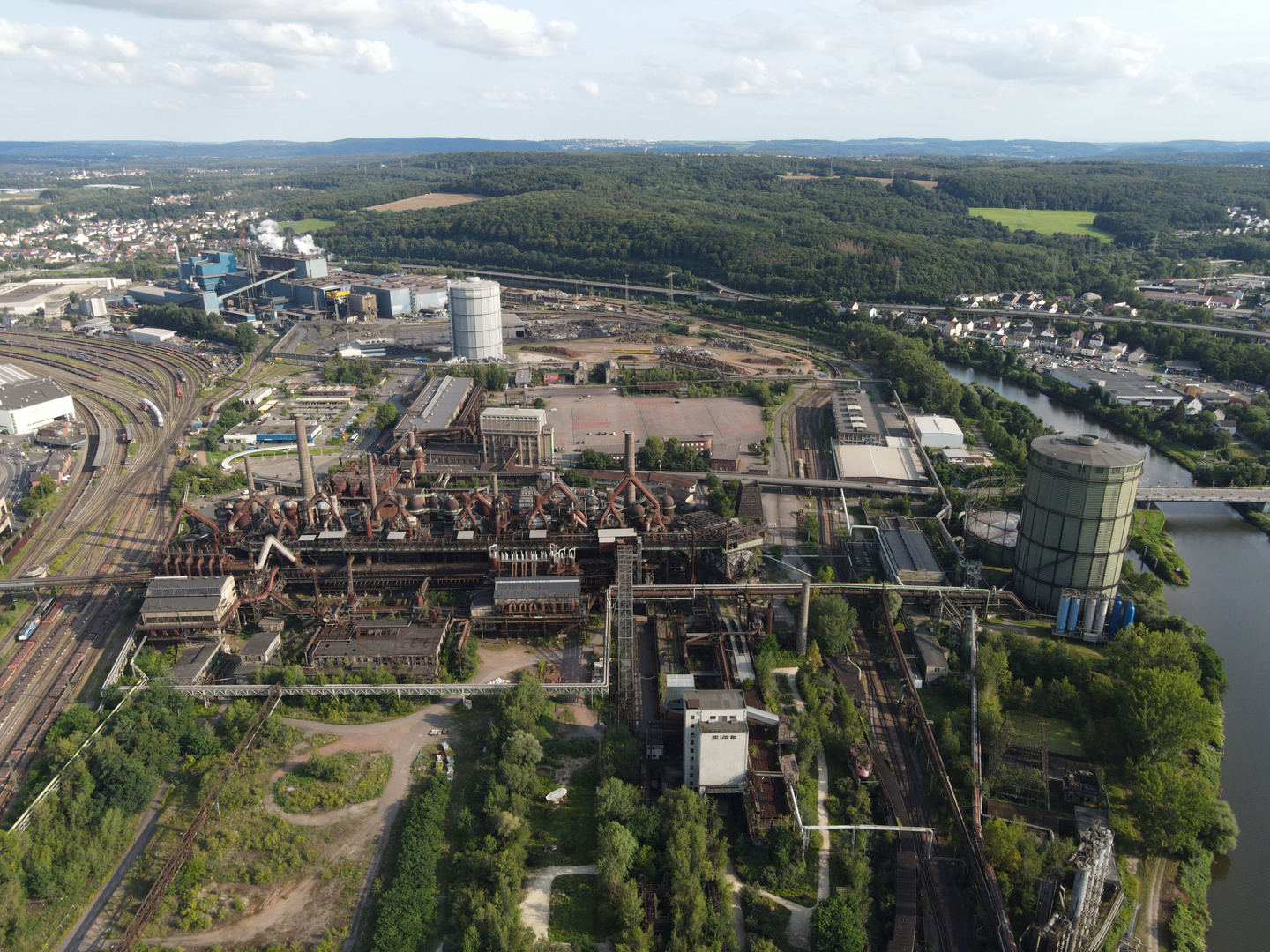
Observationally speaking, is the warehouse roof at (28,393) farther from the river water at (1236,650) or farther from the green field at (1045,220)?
the green field at (1045,220)

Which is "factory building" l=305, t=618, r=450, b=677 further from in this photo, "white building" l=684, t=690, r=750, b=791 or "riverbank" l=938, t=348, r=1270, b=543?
"riverbank" l=938, t=348, r=1270, b=543

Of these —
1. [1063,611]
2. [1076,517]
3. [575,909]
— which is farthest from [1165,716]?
[575,909]

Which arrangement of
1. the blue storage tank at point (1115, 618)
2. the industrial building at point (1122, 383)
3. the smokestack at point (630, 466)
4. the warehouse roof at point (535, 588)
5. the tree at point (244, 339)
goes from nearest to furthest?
the warehouse roof at point (535, 588) → the blue storage tank at point (1115, 618) → the smokestack at point (630, 466) → the industrial building at point (1122, 383) → the tree at point (244, 339)

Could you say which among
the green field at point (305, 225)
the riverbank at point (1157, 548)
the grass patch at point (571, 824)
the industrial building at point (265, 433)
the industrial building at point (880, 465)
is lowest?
the riverbank at point (1157, 548)

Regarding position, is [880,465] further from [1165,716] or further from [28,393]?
[28,393]

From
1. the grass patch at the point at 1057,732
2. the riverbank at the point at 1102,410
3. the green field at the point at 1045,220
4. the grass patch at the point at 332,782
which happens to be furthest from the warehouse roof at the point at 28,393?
the green field at the point at 1045,220

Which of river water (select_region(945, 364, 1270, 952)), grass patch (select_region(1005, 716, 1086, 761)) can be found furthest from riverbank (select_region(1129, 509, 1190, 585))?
grass patch (select_region(1005, 716, 1086, 761))
